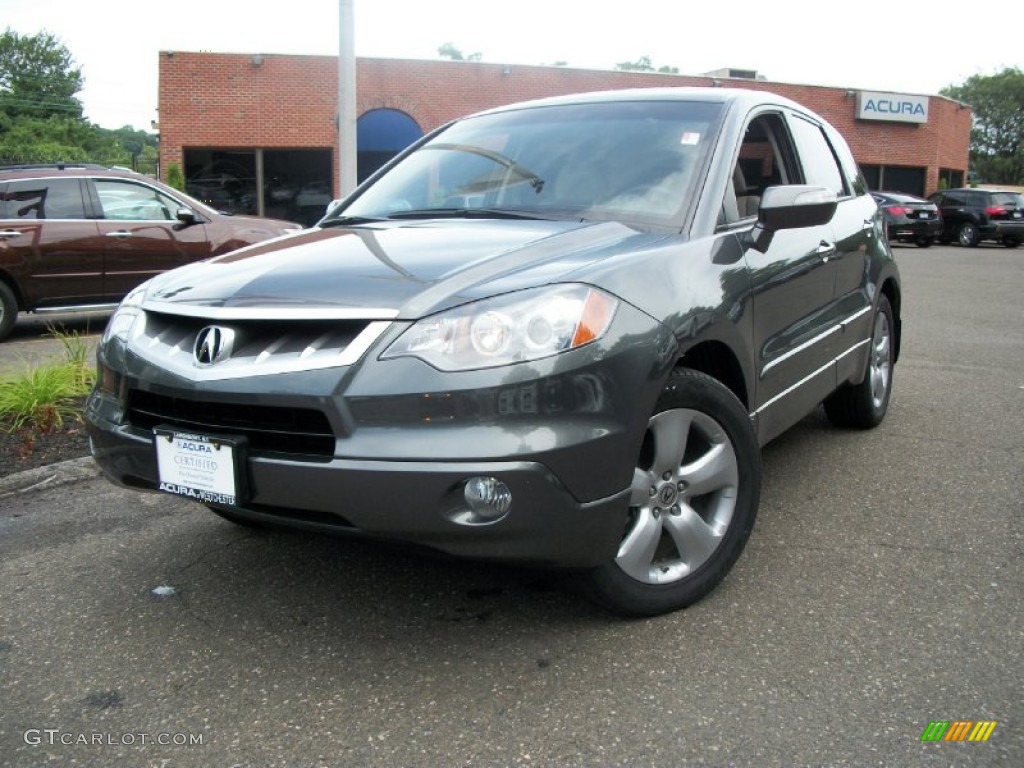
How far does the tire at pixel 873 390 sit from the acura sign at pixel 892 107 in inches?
1162

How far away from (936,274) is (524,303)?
15.8 m

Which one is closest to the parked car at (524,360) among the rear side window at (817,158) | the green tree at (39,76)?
the rear side window at (817,158)

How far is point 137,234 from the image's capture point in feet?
31.3

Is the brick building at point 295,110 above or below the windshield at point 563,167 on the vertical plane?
above

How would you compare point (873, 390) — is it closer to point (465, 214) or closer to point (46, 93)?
point (465, 214)

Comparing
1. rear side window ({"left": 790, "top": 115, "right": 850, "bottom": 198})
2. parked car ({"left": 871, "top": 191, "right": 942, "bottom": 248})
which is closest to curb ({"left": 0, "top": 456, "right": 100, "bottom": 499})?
rear side window ({"left": 790, "top": 115, "right": 850, "bottom": 198})

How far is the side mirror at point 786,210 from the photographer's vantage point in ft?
10.7

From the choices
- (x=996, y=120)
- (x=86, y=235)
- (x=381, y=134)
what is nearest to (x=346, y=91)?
(x=86, y=235)

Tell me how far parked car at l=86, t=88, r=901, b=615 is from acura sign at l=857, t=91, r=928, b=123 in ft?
102

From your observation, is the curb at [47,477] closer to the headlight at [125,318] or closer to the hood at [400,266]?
the headlight at [125,318]

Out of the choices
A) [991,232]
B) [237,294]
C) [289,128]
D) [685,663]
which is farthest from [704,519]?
[991,232]

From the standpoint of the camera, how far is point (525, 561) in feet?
8.11

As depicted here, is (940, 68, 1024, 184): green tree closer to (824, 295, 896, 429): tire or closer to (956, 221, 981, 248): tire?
(956, 221, 981, 248): tire

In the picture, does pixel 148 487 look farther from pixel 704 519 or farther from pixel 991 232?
pixel 991 232
